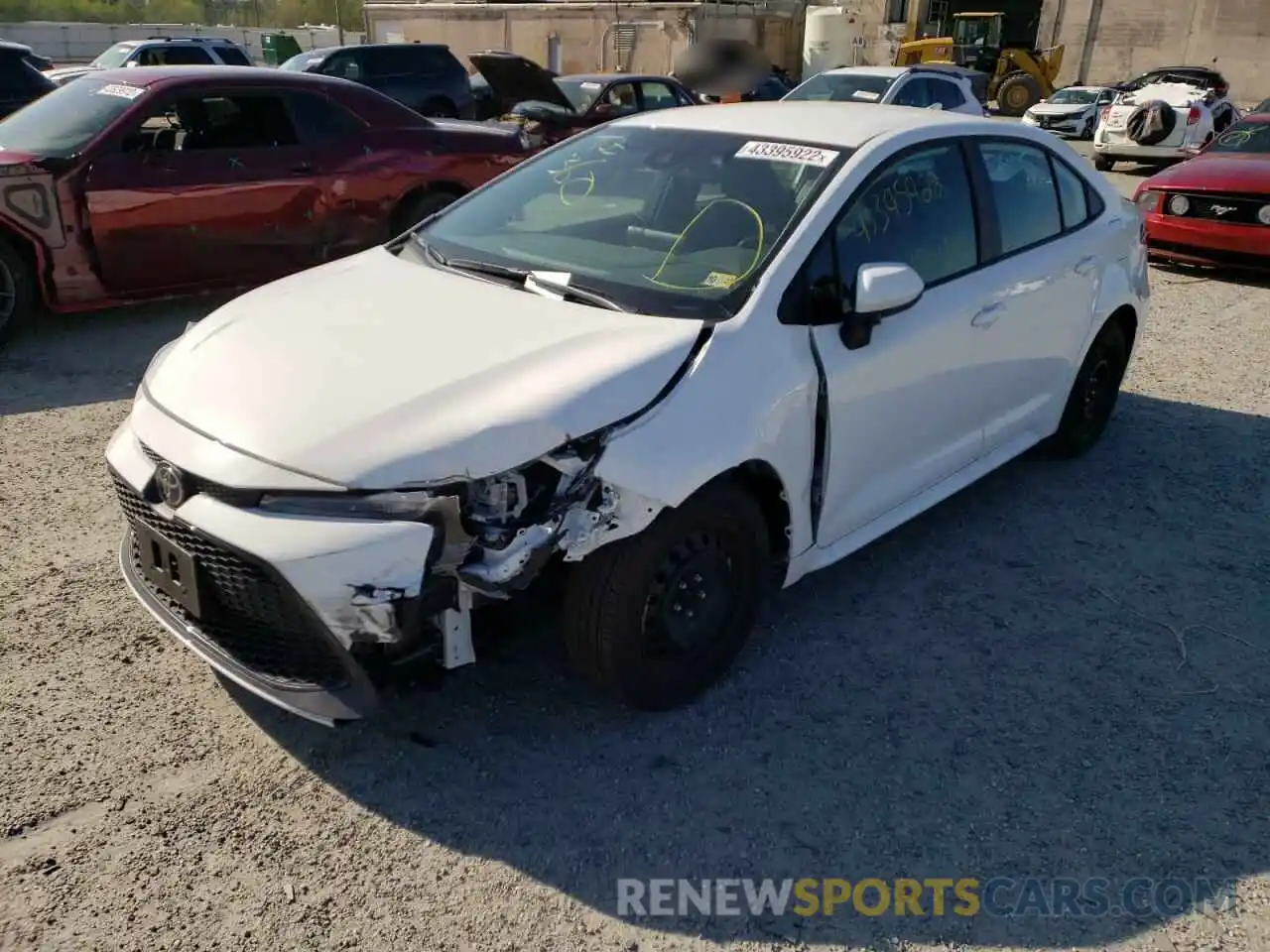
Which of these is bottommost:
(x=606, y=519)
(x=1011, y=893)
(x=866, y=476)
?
(x=1011, y=893)

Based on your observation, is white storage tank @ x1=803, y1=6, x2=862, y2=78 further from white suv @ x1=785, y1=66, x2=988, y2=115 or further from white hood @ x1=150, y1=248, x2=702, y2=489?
white hood @ x1=150, y1=248, x2=702, y2=489

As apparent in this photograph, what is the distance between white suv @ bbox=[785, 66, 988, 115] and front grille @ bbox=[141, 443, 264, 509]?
41.2 feet

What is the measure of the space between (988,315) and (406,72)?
15.6 meters

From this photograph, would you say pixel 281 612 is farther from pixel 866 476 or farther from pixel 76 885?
pixel 866 476

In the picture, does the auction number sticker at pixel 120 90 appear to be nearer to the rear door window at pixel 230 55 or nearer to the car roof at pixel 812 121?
the car roof at pixel 812 121

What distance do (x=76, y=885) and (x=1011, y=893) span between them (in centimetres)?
227

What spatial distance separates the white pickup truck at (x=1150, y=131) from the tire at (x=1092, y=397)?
13.4 metres

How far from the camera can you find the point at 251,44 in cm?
3981

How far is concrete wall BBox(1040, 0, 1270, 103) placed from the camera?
36.1m

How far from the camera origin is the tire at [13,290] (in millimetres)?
6074

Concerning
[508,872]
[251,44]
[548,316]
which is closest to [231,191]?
[548,316]

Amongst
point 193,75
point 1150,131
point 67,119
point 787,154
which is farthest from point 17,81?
point 1150,131

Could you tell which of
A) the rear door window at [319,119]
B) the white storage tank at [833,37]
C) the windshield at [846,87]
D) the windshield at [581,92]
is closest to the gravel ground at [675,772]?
the rear door window at [319,119]

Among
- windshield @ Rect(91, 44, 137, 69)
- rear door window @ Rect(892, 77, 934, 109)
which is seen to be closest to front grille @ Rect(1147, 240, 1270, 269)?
rear door window @ Rect(892, 77, 934, 109)
